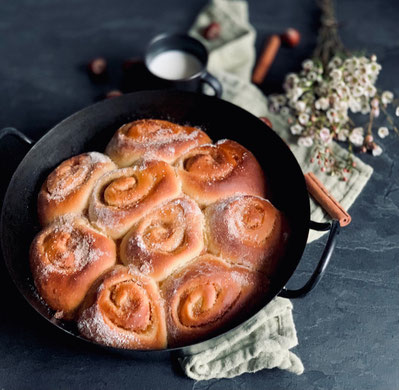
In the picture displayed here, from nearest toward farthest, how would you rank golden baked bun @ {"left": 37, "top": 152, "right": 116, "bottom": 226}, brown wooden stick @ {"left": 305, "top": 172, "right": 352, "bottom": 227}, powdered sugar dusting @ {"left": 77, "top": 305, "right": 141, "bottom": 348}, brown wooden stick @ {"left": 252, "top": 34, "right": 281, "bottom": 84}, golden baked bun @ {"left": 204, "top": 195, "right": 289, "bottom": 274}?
powdered sugar dusting @ {"left": 77, "top": 305, "right": 141, "bottom": 348} < golden baked bun @ {"left": 204, "top": 195, "right": 289, "bottom": 274} < golden baked bun @ {"left": 37, "top": 152, "right": 116, "bottom": 226} < brown wooden stick @ {"left": 305, "top": 172, "right": 352, "bottom": 227} < brown wooden stick @ {"left": 252, "top": 34, "right": 281, "bottom": 84}

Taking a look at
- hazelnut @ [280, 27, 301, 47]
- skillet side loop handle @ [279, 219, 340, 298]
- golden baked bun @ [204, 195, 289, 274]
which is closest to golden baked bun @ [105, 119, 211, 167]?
golden baked bun @ [204, 195, 289, 274]

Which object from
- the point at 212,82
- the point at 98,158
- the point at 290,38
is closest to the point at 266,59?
the point at 290,38

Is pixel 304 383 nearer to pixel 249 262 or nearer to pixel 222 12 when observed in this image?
pixel 249 262

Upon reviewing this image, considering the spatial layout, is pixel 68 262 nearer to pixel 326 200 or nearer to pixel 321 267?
pixel 321 267

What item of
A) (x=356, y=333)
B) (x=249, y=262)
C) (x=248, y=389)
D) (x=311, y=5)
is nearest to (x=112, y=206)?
(x=249, y=262)

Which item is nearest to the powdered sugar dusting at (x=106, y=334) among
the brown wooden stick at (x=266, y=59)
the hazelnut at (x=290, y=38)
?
the brown wooden stick at (x=266, y=59)

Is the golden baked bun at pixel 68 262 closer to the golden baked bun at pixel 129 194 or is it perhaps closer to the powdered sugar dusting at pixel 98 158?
the golden baked bun at pixel 129 194

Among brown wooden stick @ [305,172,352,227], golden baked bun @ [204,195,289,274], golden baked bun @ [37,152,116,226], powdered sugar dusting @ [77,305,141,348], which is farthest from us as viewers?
brown wooden stick @ [305,172,352,227]

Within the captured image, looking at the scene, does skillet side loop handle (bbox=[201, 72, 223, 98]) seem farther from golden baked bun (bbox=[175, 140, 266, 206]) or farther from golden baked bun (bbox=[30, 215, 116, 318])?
golden baked bun (bbox=[30, 215, 116, 318])

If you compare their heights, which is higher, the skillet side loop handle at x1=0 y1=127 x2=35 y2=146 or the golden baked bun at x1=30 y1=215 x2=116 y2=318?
the skillet side loop handle at x1=0 y1=127 x2=35 y2=146
